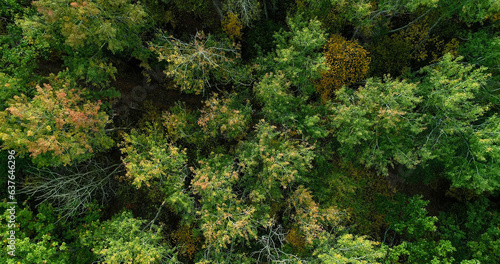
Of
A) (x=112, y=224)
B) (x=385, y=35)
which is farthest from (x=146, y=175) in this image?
(x=385, y=35)

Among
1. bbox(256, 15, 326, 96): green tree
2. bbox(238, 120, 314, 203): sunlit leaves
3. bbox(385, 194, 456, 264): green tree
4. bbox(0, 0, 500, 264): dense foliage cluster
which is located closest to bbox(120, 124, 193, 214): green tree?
bbox(0, 0, 500, 264): dense foliage cluster

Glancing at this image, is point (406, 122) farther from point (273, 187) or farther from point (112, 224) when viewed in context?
point (112, 224)

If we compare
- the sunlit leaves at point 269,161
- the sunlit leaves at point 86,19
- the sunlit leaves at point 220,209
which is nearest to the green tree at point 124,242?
the sunlit leaves at point 220,209

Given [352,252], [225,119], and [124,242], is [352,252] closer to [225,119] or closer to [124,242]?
[225,119]

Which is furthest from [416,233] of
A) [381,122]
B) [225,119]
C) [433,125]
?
[225,119]

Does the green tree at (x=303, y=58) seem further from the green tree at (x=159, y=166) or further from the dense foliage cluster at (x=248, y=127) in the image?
the green tree at (x=159, y=166)

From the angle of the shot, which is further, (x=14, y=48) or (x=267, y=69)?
(x=267, y=69)
